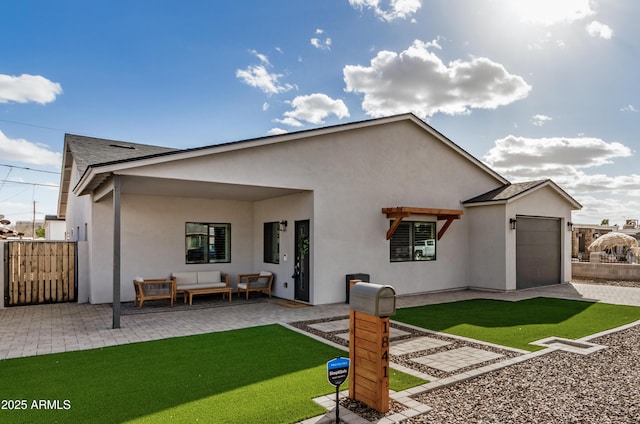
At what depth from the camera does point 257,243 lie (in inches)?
504

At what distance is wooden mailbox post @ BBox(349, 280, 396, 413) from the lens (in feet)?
12.6

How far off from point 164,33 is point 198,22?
1330mm

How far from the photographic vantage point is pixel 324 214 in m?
10.1

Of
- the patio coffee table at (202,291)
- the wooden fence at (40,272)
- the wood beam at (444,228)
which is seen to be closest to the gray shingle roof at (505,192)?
the wood beam at (444,228)

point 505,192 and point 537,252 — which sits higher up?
point 505,192

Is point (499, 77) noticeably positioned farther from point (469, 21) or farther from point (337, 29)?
point (337, 29)

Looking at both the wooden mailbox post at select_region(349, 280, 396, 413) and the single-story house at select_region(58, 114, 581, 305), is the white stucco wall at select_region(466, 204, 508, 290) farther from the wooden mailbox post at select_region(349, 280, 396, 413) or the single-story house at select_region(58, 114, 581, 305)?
the wooden mailbox post at select_region(349, 280, 396, 413)

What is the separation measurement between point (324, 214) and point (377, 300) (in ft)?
20.7

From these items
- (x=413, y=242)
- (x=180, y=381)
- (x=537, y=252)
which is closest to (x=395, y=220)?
(x=413, y=242)

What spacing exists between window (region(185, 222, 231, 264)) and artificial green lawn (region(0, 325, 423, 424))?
18.6 ft

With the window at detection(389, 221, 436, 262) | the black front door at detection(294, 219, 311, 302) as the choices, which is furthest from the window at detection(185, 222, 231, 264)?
the window at detection(389, 221, 436, 262)

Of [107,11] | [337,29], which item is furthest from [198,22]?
[337,29]

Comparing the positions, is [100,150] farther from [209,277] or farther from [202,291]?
[202,291]

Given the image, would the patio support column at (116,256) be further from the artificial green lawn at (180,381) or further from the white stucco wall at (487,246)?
the white stucco wall at (487,246)
